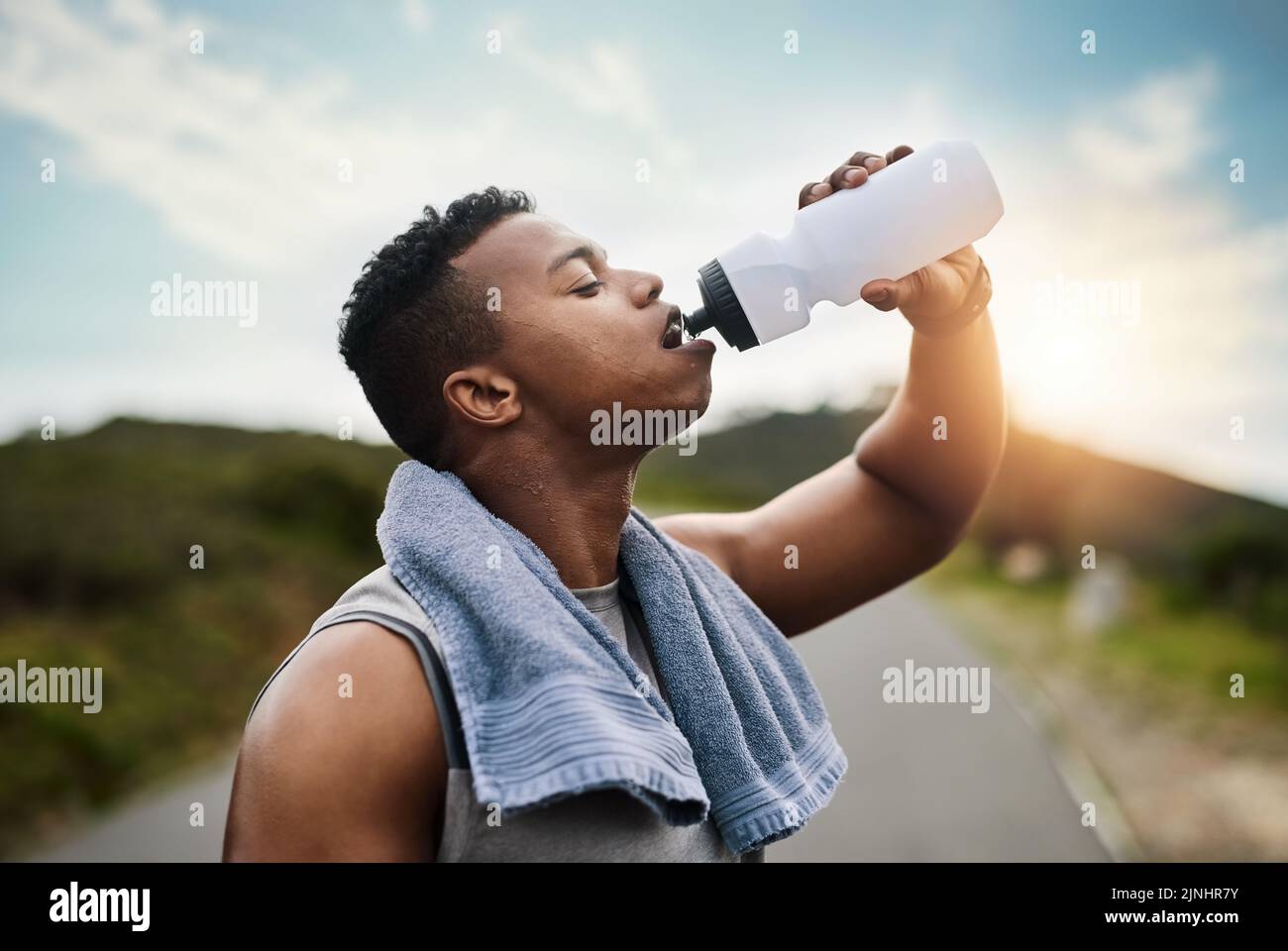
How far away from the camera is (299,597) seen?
11.1 metres

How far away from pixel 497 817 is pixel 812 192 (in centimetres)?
145

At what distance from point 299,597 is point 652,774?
10.0 meters

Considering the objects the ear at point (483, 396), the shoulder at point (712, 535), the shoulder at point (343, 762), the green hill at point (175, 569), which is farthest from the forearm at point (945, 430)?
the green hill at point (175, 569)

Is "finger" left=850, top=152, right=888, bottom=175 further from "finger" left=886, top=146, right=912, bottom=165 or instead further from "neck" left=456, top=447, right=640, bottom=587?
"neck" left=456, top=447, right=640, bottom=587

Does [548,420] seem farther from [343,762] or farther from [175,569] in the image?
[175,569]

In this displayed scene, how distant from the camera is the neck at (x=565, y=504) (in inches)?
87.0

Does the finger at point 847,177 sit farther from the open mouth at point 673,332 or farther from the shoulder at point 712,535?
the shoulder at point 712,535

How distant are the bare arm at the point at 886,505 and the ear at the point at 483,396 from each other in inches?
23.2

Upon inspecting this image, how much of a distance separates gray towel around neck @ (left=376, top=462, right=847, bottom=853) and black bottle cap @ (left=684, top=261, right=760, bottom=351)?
44 centimetres

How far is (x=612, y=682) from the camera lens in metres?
1.85

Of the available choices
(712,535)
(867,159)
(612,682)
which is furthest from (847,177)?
(612,682)

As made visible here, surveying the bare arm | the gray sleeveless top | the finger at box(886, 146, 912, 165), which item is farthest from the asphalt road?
the finger at box(886, 146, 912, 165)

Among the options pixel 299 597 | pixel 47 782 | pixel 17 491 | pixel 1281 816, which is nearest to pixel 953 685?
pixel 1281 816
